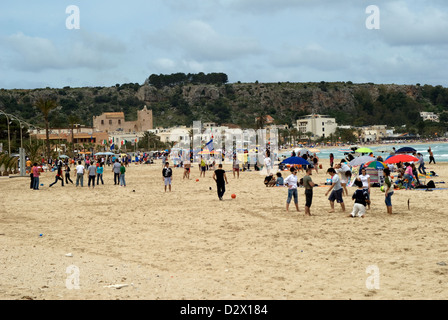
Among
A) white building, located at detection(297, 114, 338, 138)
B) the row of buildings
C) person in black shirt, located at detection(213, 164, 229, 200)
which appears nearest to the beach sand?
person in black shirt, located at detection(213, 164, 229, 200)

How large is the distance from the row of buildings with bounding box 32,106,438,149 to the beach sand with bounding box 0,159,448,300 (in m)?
63.4

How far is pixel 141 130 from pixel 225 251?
13988 cm

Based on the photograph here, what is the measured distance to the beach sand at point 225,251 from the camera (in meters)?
7.45

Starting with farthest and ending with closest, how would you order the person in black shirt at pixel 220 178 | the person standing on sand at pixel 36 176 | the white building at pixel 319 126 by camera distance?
the white building at pixel 319 126, the person standing on sand at pixel 36 176, the person in black shirt at pixel 220 178

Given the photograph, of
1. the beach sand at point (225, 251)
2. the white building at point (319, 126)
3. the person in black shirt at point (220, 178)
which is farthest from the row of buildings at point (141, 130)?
the beach sand at point (225, 251)

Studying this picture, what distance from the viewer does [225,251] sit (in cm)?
1019

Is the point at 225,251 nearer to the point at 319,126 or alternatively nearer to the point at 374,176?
the point at 374,176

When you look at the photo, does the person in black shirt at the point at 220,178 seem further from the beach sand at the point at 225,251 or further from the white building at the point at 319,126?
the white building at the point at 319,126

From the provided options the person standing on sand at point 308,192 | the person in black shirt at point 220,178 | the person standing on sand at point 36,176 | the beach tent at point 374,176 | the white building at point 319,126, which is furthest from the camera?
the white building at point 319,126

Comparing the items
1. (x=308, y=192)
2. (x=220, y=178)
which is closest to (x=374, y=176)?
(x=220, y=178)

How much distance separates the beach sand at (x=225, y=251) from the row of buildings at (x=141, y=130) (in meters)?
63.4

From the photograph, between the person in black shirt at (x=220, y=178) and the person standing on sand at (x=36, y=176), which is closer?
the person in black shirt at (x=220, y=178)
